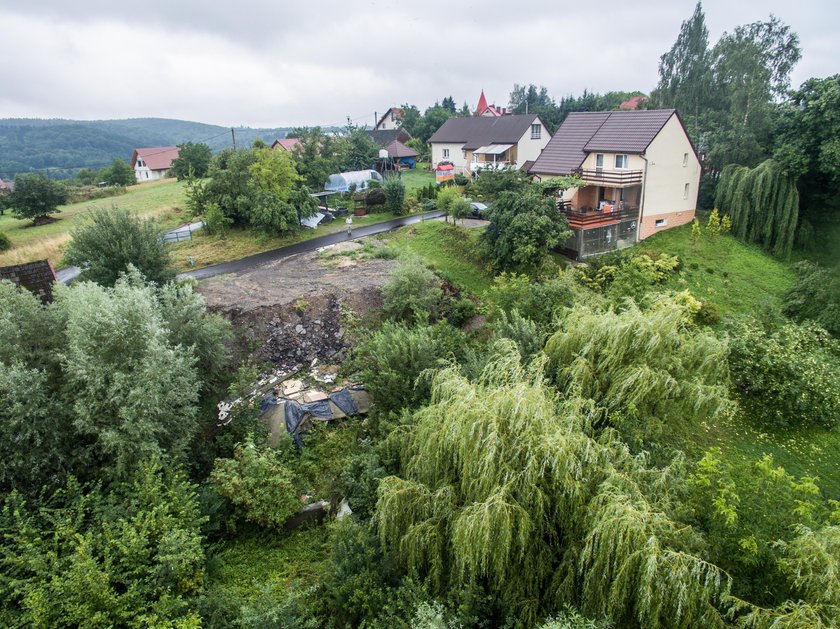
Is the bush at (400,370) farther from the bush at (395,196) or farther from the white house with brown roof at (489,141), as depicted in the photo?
the white house with brown roof at (489,141)

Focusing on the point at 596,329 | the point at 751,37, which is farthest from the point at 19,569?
the point at 751,37

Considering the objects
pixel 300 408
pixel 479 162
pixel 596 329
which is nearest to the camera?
pixel 596 329

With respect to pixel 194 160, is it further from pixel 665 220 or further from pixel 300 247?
pixel 665 220

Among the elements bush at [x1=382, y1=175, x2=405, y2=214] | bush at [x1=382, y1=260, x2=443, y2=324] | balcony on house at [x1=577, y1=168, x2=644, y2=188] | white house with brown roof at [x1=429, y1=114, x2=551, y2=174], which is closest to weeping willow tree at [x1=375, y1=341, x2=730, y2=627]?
bush at [x1=382, y1=260, x2=443, y2=324]

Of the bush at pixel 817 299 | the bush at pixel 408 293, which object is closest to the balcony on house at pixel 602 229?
the bush at pixel 817 299

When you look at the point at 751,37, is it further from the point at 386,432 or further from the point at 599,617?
the point at 599,617

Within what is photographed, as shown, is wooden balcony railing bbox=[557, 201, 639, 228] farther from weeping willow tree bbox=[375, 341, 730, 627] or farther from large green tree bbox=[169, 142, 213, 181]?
large green tree bbox=[169, 142, 213, 181]

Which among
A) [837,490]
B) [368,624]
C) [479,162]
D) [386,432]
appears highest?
[479,162]
